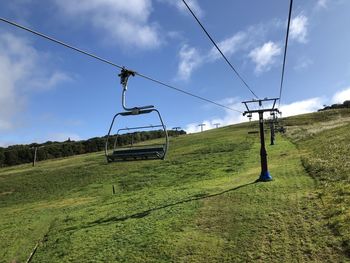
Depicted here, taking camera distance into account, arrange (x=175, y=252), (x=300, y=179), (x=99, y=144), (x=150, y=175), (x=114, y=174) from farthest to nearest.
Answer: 1. (x=99, y=144)
2. (x=114, y=174)
3. (x=150, y=175)
4. (x=300, y=179)
5. (x=175, y=252)

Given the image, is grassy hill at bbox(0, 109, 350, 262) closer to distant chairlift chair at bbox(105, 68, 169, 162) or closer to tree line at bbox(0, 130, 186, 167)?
distant chairlift chair at bbox(105, 68, 169, 162)

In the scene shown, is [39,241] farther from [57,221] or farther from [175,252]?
[175,252]

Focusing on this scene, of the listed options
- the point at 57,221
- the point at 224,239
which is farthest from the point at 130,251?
the point at 57,221

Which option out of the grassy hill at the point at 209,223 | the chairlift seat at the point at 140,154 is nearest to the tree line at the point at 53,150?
the grassy hill at the point at 209,223

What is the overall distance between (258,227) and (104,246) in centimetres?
706

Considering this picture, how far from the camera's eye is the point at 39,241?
23547mm

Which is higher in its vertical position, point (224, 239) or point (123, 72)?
point (123, 72)

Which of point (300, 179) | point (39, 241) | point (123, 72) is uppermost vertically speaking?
point (123, 72)

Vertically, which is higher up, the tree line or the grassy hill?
the tree line

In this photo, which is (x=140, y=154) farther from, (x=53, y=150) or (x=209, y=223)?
(x=53, y=150)

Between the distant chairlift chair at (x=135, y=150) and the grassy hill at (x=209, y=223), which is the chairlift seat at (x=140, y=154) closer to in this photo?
the distant chairlift chair at (x=135, y=150)

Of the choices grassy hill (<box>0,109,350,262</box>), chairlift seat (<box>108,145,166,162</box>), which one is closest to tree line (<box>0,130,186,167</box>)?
grassy hill (<box>0,109,350,262</box>)

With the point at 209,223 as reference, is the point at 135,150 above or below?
above

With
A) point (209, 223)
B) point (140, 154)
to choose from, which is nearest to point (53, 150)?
point (209, 223)
